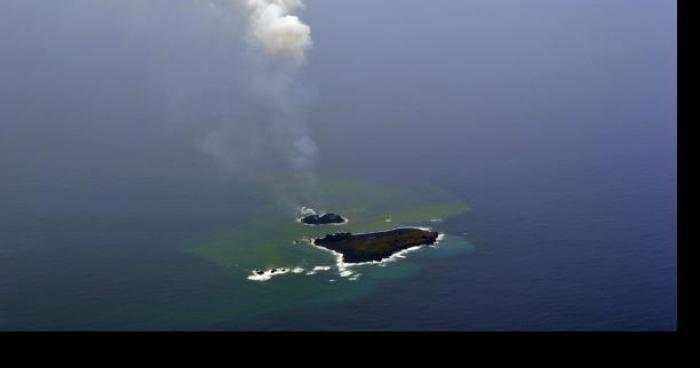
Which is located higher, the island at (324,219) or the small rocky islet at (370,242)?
the island at (324,219)

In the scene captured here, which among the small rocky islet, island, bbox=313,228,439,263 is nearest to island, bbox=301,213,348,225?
the small rocky islet

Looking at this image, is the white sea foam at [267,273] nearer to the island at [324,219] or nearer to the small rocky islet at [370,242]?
the small rocky islet at [370,242]

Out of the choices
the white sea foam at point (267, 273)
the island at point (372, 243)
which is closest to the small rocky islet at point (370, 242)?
the island at point (372, 243)

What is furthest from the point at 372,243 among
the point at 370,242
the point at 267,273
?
the point at 267,273

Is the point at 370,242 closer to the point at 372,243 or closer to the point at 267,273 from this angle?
the point at 372,243
